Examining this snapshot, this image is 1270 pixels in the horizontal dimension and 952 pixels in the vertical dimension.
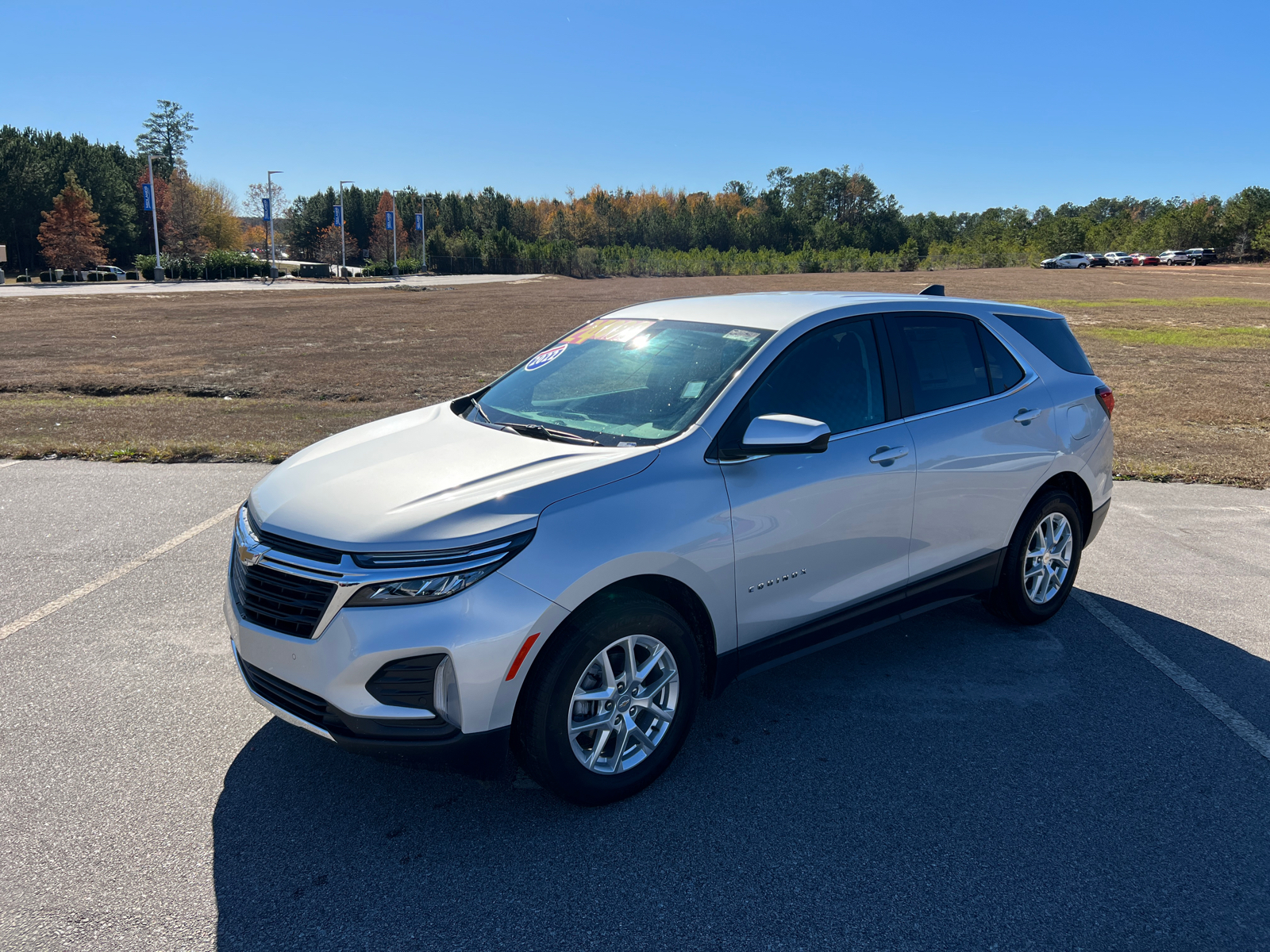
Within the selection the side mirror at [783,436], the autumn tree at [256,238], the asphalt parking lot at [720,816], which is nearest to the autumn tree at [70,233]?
the autumn tree at [256,238]

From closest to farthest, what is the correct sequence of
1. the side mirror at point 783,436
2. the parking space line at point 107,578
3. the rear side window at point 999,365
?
the side mirror at point 783,436
the rear side window at point 999,365
the parking space line at point 107,578

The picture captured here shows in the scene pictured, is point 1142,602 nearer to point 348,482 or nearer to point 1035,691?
point 1035,691

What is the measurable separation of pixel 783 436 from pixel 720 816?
140 centimetres

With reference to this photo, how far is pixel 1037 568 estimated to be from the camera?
16.2 feet

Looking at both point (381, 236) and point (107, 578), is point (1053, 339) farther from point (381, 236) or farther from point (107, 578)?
point (381, 236)

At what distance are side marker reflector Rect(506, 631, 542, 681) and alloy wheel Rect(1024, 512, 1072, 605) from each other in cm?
306

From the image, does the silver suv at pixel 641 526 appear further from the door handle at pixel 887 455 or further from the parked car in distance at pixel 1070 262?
the parked car in distance at pixel 1070 262

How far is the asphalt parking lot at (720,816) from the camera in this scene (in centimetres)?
271

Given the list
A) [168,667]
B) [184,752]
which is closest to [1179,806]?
[184,752]

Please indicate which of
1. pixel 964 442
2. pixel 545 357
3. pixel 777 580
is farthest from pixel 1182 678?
pixel 545 357

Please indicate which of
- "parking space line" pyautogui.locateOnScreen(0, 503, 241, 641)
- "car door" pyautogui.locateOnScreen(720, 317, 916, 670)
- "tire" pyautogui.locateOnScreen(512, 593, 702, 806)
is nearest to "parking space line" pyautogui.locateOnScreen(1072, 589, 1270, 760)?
"car door" pyautogui.locateOnScreen(720, 317, 916, 670)

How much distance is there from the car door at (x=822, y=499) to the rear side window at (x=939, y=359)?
5.5 inches

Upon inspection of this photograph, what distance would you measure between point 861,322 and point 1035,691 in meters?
1.91

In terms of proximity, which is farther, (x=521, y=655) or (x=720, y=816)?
(x=720, y=816)
